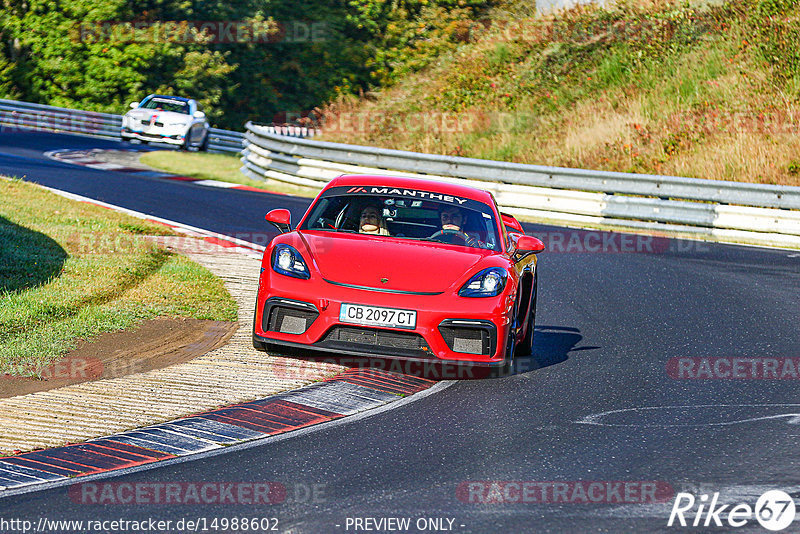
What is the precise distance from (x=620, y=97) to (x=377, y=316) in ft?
68.7

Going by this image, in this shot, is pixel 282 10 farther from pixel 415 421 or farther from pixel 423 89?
pixel 415 421

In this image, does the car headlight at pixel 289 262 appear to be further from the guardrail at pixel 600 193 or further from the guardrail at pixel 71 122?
the guardrail at pixel 71 122

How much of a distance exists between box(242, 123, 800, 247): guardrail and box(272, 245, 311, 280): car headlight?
11924 millimetres

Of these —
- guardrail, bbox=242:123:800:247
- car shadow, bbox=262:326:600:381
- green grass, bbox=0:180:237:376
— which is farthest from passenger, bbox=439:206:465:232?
guardrail, bbox=242:123:800:247

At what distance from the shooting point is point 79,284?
11.0 metres

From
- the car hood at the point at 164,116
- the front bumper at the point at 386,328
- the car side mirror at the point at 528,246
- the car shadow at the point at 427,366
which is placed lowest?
the car shadow at the point at 427,366

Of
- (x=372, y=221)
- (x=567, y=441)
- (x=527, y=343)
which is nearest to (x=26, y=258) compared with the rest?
(x=372, y=221)

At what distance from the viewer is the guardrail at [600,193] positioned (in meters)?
18.5

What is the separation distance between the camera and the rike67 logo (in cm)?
515

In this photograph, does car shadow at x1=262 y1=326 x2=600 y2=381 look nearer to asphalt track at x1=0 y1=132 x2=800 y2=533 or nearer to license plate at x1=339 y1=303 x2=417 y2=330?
asphalt track at x1=0 y1=132 x2=800 y2=533

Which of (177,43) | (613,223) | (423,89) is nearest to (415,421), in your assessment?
(613,223)

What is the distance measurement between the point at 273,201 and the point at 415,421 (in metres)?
13.7

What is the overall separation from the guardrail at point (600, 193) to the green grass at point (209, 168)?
1.56 feet

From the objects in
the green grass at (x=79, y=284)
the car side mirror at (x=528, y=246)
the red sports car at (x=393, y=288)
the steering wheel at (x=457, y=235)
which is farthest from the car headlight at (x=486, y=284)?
the green grass at (x=79, y=284)
